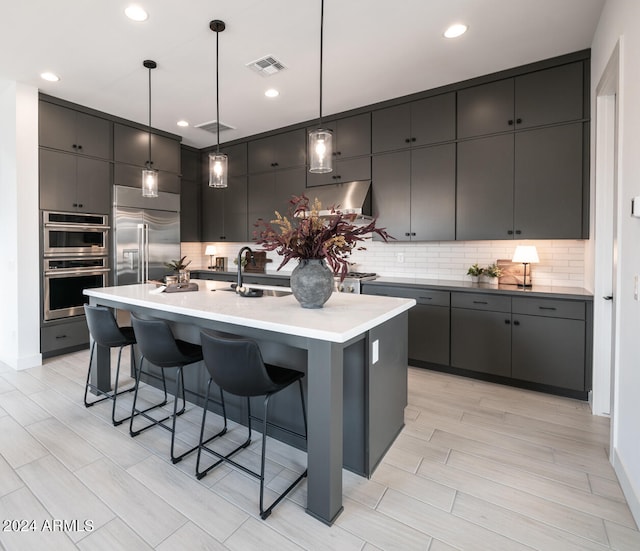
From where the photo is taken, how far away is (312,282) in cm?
214

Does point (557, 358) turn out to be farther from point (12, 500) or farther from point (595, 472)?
point (12, 500)

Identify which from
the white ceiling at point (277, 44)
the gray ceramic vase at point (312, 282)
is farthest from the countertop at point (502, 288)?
the white ceiling at point (277, 44)

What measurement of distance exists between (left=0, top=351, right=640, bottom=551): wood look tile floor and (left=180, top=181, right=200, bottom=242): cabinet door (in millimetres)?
3542

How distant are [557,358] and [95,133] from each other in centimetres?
558

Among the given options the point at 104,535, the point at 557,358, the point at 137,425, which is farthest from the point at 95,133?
the point at 557,358

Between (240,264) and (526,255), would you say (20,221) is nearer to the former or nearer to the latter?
(240,264)

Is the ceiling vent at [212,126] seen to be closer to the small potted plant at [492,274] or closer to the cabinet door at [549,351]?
the small potted plant at [492,274]

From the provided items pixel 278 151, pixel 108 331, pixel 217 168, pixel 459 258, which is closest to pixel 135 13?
pixel 217 168

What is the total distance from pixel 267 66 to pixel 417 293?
2663mm

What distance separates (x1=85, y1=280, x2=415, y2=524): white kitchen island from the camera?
5.56 ft

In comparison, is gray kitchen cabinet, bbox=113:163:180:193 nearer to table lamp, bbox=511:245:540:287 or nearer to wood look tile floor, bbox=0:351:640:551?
wood look tile floor, bbox=0:351:640:551

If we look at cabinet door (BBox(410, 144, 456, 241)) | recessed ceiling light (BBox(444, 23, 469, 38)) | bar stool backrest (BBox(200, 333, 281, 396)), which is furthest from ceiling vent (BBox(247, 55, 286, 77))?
bar stool backrest (BBox(200, 333, 281, 396))

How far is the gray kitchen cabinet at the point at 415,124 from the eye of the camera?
383 centimetres

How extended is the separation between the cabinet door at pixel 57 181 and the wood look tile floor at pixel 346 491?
237 centimetres
